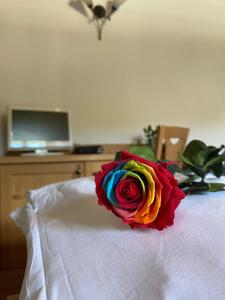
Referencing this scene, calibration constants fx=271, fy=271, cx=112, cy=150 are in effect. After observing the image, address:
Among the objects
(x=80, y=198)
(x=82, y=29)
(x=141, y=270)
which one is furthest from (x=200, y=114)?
(x=141, y=270)

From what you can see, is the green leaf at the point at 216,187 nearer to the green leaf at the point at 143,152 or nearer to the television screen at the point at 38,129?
the green leaf at the point at 143,152

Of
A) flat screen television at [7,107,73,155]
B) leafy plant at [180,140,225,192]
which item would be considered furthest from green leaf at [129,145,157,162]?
flat screen television at [7,107,73,155]

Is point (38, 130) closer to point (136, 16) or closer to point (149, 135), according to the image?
point (149, 135)

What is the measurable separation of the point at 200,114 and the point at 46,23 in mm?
1617

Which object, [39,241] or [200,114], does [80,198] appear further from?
[200,114]

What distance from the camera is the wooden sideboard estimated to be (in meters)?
1.72

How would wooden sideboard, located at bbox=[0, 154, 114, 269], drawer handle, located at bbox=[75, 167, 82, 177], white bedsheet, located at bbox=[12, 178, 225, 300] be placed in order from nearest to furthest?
white bedsheet, located at bbox=[12, 178, 225, 300] → wooden sideboard, located at bbox=[0, 154, 114, 269] → drawer handle, located at bbox=[75, 167, 82, 177]

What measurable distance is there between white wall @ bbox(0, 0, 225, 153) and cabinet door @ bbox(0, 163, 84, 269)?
0.49m

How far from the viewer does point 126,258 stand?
0.33 meters

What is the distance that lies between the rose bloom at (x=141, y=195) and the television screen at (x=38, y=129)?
65.8 inches

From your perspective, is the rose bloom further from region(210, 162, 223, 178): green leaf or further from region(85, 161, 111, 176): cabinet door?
region(85, 161, 111, 176): cabinet door

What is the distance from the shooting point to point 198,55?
2643mm

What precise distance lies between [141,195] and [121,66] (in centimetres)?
216

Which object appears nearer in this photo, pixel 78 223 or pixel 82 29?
pixel 78 223
